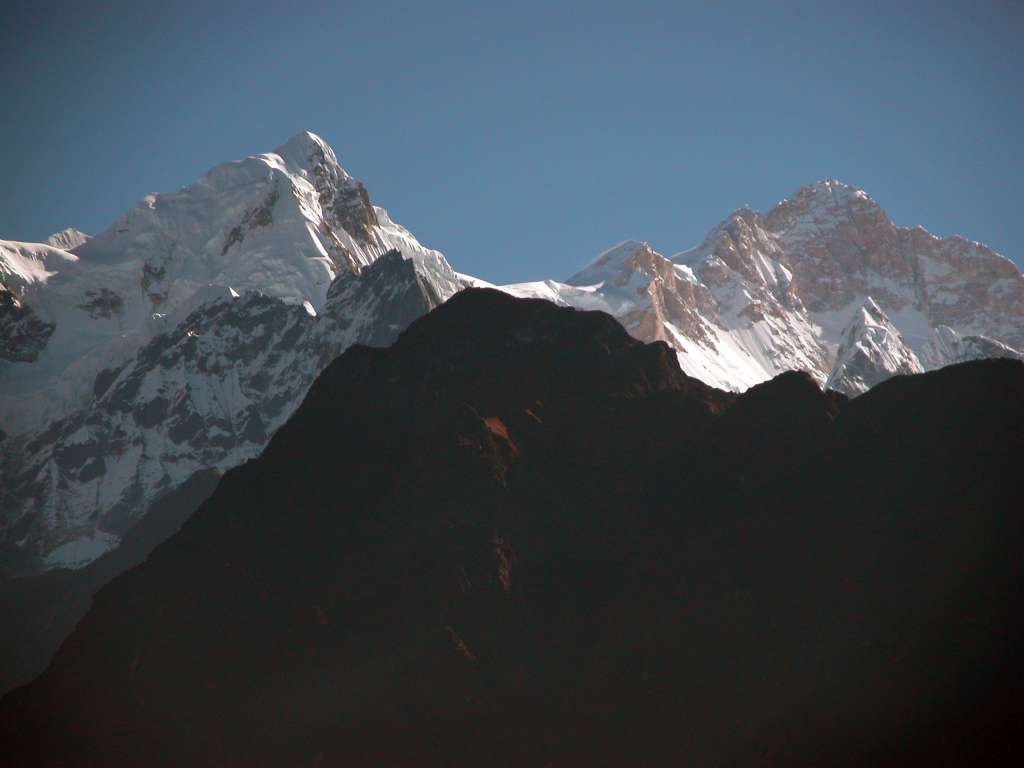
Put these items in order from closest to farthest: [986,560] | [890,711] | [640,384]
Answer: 1. [890,711]
2. [986,560]
3. [640,384]

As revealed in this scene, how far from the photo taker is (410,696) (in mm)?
121438

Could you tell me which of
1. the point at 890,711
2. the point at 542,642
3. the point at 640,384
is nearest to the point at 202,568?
the point at 542,642

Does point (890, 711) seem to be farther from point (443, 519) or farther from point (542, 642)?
point (443, 519)

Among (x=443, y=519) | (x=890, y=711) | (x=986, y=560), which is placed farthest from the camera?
(x=443, y=519)

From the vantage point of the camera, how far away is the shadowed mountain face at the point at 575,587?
388 ft

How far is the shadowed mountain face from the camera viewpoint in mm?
118250

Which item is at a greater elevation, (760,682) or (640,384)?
(640,384)

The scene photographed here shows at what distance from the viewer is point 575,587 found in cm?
13025

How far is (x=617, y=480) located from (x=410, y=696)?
85.1 ft

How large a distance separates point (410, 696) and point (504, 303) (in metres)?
45.7

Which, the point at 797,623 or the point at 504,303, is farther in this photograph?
the point at 504,303

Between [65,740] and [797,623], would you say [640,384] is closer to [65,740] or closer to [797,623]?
[797,623]

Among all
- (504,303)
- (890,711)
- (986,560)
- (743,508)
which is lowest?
(890,711)

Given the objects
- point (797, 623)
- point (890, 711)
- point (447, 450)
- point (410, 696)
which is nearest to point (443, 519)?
point (447, 450)
